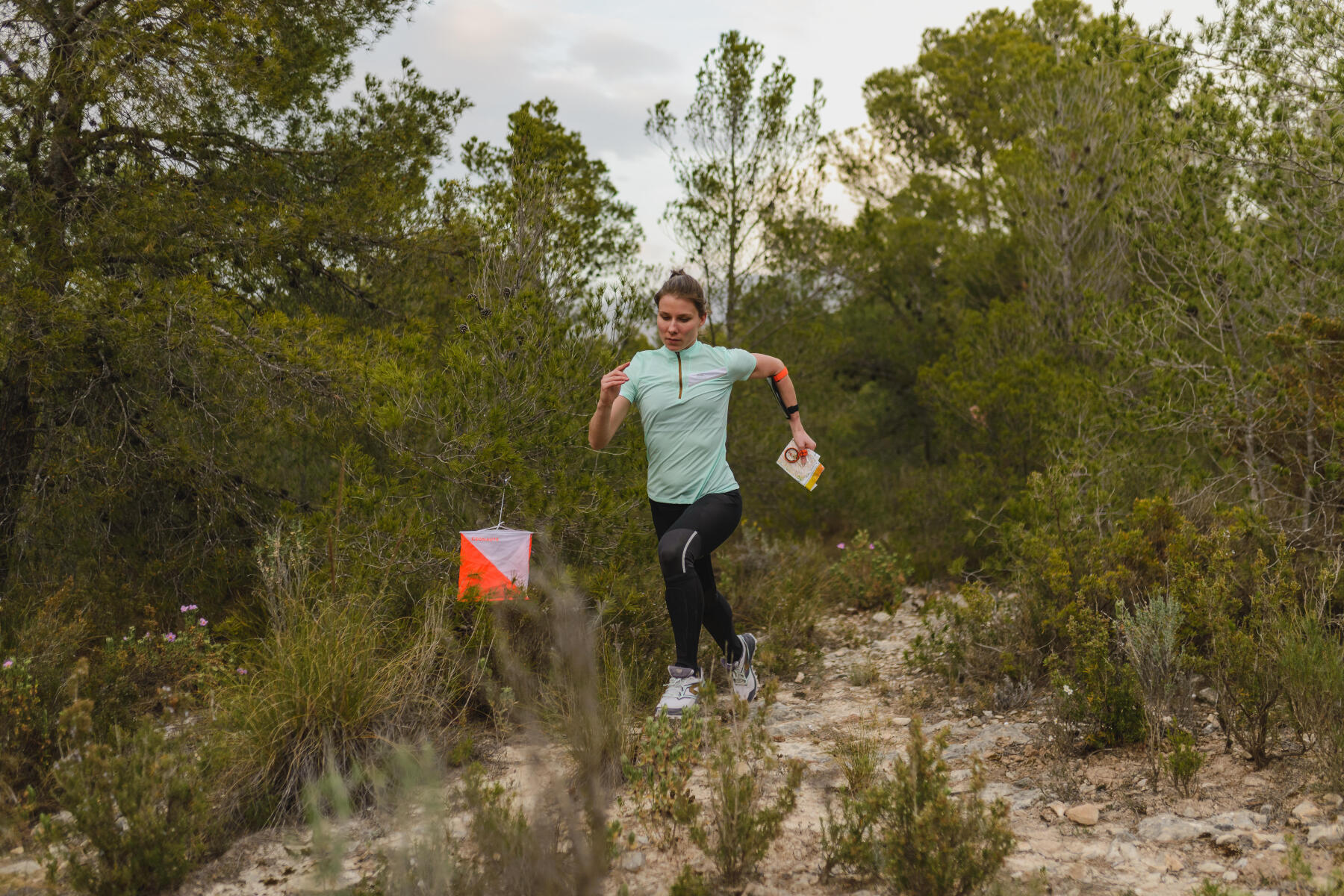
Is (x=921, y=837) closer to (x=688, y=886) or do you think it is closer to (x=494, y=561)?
(x=688, y=886)

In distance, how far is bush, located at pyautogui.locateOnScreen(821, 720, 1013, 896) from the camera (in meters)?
2.40

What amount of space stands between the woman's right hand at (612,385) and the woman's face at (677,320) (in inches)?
10.0

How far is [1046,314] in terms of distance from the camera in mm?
8961

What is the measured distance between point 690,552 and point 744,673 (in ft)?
3.06

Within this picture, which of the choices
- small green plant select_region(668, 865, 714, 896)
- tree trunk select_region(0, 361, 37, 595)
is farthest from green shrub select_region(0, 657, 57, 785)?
small green plant select_region(668, 865, 714, 896)

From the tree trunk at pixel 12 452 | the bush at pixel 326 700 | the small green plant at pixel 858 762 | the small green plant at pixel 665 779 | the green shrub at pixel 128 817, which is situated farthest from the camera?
the tree trunk at pixel 12 452

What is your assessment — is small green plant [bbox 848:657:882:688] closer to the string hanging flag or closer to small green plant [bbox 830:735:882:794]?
small green plant [bbox 830:735:882:794]

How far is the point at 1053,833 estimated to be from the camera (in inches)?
116

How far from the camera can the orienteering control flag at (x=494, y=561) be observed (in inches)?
162

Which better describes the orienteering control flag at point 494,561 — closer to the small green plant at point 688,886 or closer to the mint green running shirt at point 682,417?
the mint green running shirt at point 682,417

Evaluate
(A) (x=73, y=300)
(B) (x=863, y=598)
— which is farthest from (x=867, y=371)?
(A) (x=73, y=300)

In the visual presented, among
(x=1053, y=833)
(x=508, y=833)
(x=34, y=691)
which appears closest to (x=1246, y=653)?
(x=1053, y=833)

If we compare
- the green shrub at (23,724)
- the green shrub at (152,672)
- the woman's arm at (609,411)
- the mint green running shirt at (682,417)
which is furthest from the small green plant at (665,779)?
the green shrub at (23,724)

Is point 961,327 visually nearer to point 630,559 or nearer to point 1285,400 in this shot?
point 1285,400
